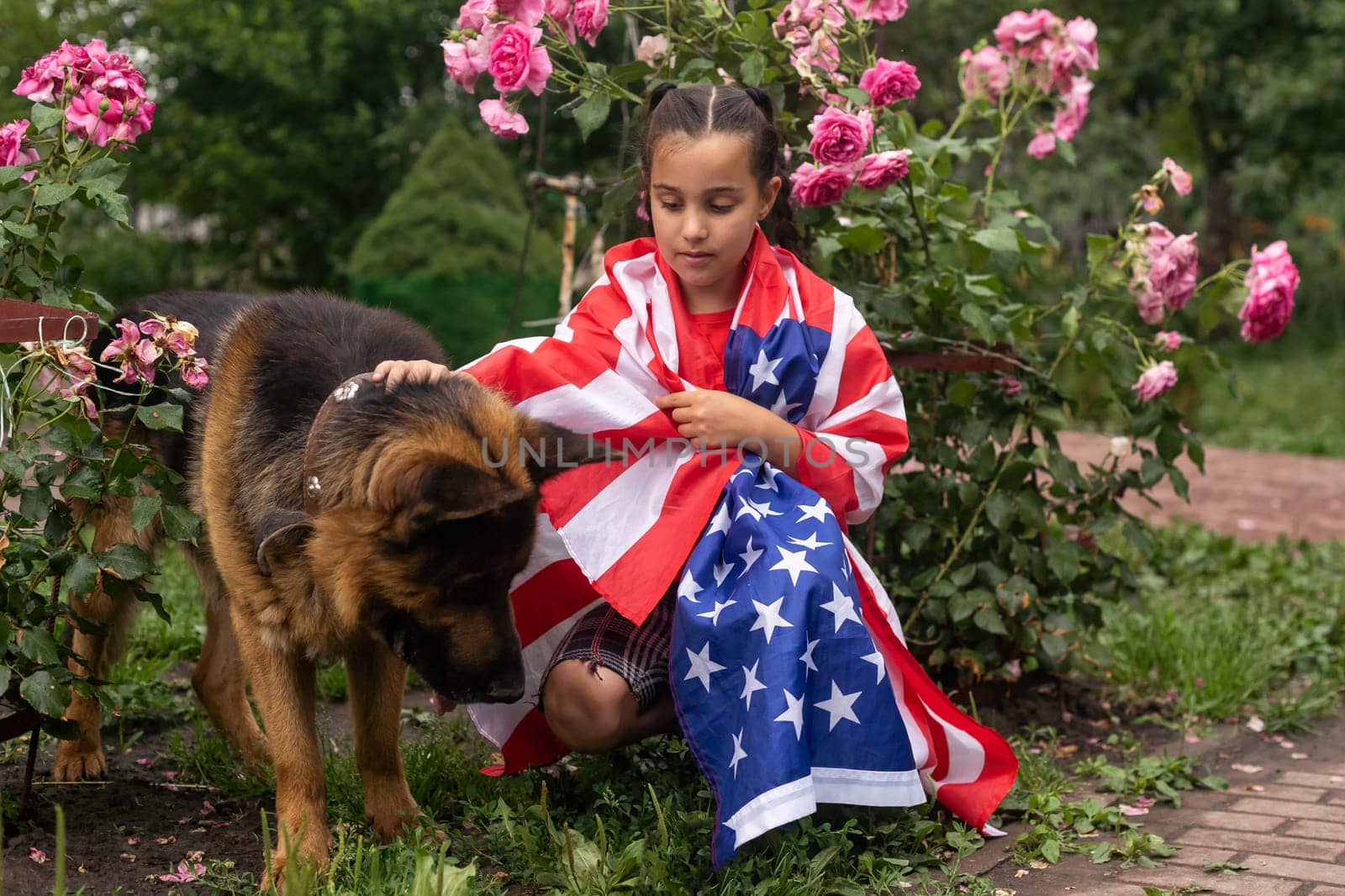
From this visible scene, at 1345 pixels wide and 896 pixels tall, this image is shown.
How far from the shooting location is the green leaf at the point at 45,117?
9.84 ft

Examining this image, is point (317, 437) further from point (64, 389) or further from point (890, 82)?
point (890, 82)

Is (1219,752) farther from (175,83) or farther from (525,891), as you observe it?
(175,83)

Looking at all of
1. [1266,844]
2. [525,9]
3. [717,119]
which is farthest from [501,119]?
[1266,844]

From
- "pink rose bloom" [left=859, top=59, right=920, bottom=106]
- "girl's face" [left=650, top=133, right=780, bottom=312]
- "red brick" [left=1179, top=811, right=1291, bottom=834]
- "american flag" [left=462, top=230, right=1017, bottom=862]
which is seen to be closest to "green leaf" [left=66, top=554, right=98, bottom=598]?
"american flag" [left=462, top=230, right=1017, bottom=862]

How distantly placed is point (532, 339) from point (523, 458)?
0.54 meters

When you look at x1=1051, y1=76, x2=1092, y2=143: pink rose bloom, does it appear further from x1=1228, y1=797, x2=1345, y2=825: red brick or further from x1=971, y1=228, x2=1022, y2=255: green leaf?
x1=1228, y1=797, x2=1345, y2=825: red brick

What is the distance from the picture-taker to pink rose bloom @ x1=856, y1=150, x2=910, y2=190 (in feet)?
11.4

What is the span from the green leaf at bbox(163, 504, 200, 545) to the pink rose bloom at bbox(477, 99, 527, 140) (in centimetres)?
134

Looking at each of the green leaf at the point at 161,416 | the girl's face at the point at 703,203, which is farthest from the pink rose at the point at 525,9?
the green leaf at the point at 161,416

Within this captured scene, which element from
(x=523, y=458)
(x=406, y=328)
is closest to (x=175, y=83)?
(x=406, y=328)

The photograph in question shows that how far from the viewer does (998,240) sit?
152 inches

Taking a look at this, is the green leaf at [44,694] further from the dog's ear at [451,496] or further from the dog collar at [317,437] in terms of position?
the dog's ear at [451,496]

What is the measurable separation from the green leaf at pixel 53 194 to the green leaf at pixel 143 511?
2.34ft

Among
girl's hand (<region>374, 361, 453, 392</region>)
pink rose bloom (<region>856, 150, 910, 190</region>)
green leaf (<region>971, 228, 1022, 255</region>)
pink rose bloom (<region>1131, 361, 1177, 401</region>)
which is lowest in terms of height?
pink rose bloom (<region>1131, 361, 1177, 401</region>)
